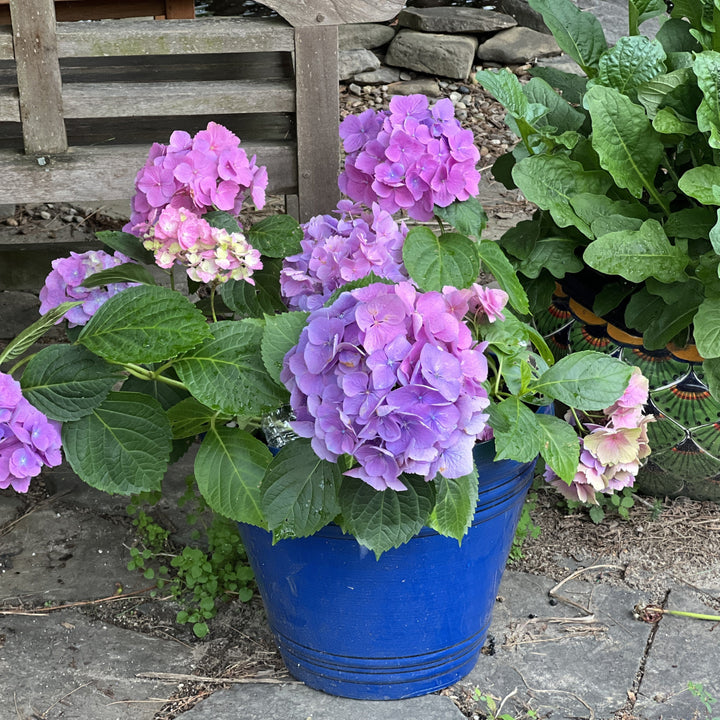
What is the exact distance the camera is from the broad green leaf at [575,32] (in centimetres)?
227

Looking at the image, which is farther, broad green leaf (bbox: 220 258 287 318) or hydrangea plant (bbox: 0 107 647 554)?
broad green leaf (bbox: 220 258 287 318)

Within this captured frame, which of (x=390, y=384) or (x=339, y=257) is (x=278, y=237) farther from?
(x=390, y=384)

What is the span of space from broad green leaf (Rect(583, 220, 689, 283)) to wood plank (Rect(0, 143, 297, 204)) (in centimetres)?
102

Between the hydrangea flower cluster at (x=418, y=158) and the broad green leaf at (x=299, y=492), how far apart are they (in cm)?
49

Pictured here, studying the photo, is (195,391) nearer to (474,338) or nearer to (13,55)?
(474,338)

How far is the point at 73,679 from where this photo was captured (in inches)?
73.0

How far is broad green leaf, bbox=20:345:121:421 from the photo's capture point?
151 centimetres

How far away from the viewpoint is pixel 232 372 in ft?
4.92

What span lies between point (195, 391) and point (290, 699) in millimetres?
681

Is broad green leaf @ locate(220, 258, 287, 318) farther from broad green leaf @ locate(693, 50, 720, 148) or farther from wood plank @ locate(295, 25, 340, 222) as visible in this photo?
broad green leaf @ locate(693, 50, 720, 148)

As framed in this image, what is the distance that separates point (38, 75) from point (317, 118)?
1.98 feet

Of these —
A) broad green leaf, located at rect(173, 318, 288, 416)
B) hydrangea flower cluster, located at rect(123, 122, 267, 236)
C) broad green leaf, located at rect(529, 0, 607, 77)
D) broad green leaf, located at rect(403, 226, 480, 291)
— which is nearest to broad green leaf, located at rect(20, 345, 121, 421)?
broad green leaf, located at rect(173, 318, 288, 416)

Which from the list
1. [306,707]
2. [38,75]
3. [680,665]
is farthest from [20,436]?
[680,665]

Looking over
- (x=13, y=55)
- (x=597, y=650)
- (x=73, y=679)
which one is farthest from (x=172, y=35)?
(x=597, y=650)
